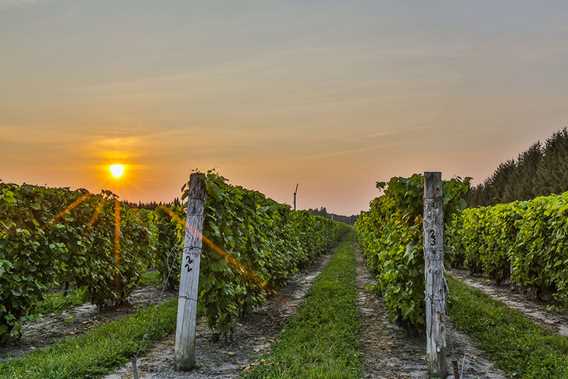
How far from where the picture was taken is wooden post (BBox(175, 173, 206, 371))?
6750mm

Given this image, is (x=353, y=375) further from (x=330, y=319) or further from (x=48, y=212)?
(x=48, y=212)

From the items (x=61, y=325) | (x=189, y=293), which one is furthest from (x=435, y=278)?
(x=61, y=325)

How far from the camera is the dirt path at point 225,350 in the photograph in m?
6.65

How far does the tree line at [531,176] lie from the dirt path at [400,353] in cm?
3477

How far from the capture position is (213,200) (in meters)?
7.93

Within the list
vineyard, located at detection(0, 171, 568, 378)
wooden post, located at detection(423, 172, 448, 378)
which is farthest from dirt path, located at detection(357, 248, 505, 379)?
wooden post, located at detection(423, 172, 448, 378)

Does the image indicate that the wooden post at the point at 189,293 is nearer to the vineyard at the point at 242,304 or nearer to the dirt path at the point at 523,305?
the vineyard at the point at 242,304

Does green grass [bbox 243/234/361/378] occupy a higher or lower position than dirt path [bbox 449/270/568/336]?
lower

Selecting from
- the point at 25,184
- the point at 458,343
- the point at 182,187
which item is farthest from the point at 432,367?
the point at 25,184

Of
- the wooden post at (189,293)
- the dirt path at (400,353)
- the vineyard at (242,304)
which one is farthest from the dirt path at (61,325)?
the dirt path at (400,353)

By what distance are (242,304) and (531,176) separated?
4812cm

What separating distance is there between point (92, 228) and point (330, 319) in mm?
4993

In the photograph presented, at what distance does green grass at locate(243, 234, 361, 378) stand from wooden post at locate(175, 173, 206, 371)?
92cm

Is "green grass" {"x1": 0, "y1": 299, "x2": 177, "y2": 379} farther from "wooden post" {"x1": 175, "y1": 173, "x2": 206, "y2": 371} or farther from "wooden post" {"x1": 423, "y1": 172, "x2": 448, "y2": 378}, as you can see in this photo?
"wooden post" {"x1": 423, "y1": 172, "x2": 448, "y2": 378}
